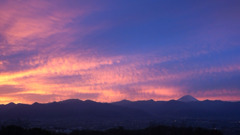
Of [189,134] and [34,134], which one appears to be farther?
[189,134]

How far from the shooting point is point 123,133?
5700 cm

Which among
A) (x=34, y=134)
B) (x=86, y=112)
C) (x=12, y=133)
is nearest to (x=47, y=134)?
(x=34, y=134)

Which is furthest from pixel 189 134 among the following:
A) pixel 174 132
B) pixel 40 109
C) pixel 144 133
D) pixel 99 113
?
pixel 40 109

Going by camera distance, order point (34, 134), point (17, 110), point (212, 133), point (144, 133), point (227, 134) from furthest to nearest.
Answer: point (17, 110)
point (227, 134)
point (144, 133)
point (212, 133)
point (34, 134)

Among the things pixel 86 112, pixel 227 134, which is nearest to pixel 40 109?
pixel 86 112

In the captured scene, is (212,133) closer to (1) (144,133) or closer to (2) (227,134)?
(1) (144,133)

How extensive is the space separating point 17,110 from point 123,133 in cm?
14675

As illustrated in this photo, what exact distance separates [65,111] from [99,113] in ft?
76.2

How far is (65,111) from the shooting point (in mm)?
194875

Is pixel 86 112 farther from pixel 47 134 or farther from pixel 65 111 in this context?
pixel 47 134

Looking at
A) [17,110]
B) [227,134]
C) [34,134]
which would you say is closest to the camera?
[34,134]

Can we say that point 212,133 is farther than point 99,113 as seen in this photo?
No

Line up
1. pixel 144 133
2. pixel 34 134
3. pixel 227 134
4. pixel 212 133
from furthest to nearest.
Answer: pixel 227 134
pixel 144 133
pixel 212 133
pixel 34 134

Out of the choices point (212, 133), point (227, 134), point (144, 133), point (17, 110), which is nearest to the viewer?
point (212, 133)
